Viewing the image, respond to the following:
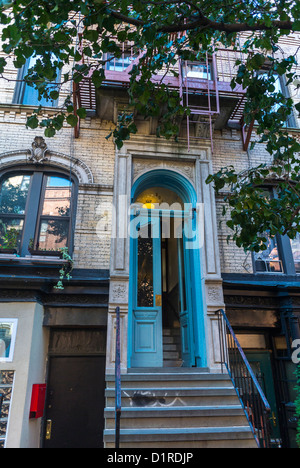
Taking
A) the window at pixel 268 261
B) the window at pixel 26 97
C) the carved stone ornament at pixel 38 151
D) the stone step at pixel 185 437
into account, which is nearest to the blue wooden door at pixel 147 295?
the stone step at pixel 185 437

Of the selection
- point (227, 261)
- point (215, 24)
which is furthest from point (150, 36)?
point (227, 261)

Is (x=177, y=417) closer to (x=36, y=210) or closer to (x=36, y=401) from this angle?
(x=36, y=401)

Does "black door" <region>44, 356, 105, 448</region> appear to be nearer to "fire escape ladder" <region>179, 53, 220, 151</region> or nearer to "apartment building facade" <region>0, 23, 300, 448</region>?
"apartment building facade" <region>0, 23, 300, 448</region>

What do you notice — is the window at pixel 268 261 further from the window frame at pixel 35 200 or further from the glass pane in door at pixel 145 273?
the window frame at pixel 35 200

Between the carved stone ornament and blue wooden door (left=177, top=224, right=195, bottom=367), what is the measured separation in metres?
3.76

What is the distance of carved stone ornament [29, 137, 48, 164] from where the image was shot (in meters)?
7.69

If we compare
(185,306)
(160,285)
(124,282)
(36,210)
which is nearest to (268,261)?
(185,306)

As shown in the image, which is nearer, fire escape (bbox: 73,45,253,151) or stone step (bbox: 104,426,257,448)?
stone step (bbox: 104,426,257,448)

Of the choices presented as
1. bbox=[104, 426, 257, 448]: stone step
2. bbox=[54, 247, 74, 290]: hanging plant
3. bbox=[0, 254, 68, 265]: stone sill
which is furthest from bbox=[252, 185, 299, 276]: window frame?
bbox=[0, 254, 68, 265]: stone sill

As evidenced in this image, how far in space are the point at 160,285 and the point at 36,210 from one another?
326cm

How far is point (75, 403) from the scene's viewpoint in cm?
638

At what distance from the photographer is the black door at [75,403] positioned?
6.18 metres

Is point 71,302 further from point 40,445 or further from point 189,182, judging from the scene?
point 189,182
